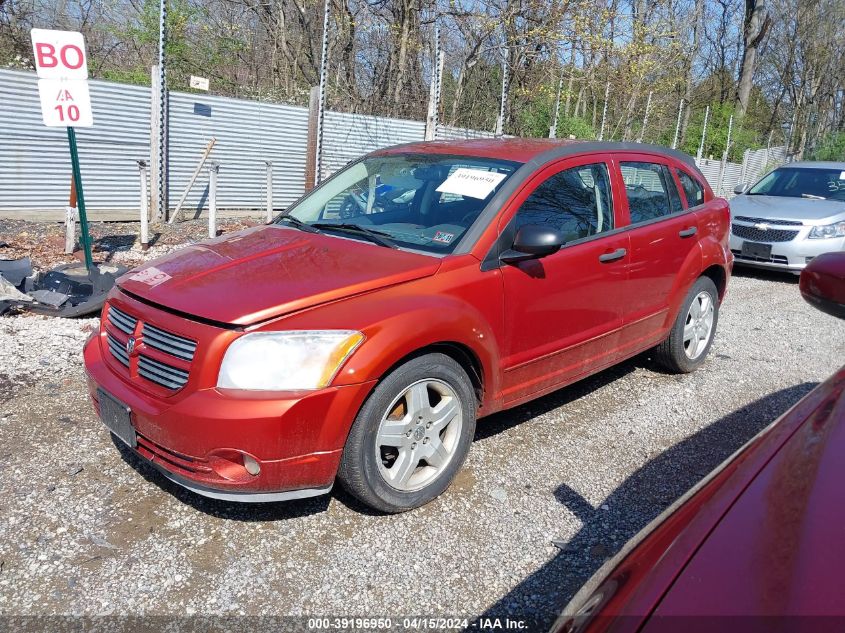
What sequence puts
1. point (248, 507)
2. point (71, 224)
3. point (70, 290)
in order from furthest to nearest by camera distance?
point (71, 224) → point (70, 290) → point (248, 507)

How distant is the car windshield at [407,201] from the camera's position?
3.57 metres

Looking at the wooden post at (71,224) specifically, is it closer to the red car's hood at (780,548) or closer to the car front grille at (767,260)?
the red car's hood at (780,548)

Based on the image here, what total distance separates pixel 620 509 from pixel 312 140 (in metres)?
9.79

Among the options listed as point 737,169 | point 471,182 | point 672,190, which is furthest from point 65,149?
point 737,169

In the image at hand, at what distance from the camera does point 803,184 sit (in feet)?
33.7

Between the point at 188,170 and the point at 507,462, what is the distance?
8.74m

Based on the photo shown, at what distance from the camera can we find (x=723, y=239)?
532 cm

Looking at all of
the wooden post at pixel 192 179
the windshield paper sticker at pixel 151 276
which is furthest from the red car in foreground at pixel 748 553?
the wooden post at pixel 192 179

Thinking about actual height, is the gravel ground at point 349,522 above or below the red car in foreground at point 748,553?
below

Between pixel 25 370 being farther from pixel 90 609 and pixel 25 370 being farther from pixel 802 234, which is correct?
pixel 802 234

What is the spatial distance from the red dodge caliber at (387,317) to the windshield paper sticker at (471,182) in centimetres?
1

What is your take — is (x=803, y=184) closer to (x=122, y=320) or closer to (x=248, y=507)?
(x=248, y=507)

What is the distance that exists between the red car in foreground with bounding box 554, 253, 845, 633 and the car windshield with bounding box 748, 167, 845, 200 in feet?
31.6

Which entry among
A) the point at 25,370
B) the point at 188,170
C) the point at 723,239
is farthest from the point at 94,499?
the point at 188,170
